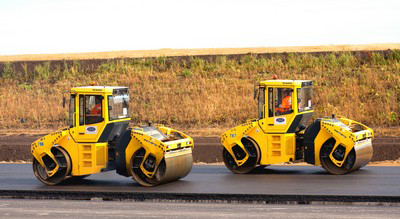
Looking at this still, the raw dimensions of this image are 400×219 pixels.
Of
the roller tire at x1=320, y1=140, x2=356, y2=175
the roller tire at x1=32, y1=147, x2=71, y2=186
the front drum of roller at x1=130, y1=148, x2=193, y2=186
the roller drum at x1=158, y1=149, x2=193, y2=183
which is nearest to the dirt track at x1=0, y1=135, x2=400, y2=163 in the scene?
the roller tire at x1=320, y1=140, x2=356, y2=175

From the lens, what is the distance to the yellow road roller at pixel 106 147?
15820 mm

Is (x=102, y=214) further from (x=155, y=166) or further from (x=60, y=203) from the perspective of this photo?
(x=155, y=166)

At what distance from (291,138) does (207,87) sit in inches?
982

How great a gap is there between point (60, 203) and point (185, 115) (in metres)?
24.1

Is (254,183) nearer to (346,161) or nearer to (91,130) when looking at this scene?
(346,161)

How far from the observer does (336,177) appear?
55.5 ft

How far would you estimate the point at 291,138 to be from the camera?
17.8m

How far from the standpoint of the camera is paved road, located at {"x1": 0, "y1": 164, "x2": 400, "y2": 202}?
14.7 m

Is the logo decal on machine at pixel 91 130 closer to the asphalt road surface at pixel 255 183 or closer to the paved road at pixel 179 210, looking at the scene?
the asphalt road surface at pixel 255 183

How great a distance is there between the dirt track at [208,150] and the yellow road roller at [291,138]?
500 cm

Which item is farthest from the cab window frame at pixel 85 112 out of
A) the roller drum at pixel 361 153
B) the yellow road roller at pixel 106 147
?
the roller drum at pixel 361 153

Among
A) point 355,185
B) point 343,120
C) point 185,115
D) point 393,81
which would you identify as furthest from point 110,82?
point 355,185

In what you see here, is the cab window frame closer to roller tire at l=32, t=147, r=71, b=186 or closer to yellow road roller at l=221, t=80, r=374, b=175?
roller tire at l=32, t=147, r=71, b=186

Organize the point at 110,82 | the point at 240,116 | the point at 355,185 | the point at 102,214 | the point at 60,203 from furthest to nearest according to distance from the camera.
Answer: the point at 110,82, the point at 240,116, the point at 355,185, the point at 60,203, the point at 102,214
